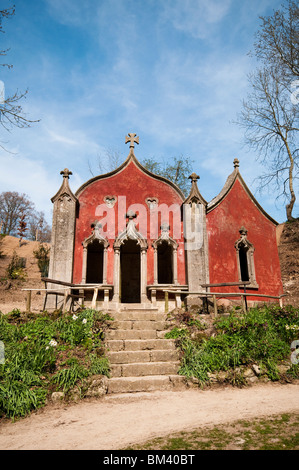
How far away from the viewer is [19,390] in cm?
570

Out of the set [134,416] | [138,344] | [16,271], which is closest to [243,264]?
[138,344]

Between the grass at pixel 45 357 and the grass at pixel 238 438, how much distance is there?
273 centimetres

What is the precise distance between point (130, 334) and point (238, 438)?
4631mm

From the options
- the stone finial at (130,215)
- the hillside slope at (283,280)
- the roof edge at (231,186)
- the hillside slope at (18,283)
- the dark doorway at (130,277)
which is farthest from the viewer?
the hillside slope at (18,283)

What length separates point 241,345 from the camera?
299 inches

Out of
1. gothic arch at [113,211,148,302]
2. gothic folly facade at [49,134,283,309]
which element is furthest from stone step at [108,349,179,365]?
gothic arch at [113,211,148,302]

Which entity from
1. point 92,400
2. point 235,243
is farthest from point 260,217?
point 92,400

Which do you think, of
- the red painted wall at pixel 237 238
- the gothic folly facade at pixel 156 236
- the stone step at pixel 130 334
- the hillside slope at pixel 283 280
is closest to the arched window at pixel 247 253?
the gothic folly facade at pixel 156 236

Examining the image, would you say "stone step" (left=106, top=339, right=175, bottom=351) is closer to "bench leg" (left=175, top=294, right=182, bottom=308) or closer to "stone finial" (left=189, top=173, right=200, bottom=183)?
"bench leg" (left=175, top=294, right=182, bottom=308)

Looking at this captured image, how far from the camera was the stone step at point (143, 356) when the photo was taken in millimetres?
7199

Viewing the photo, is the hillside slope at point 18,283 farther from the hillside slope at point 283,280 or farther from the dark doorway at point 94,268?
the dark doorway at point 94,268

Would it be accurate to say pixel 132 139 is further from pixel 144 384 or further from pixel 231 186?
pixel 144 384
